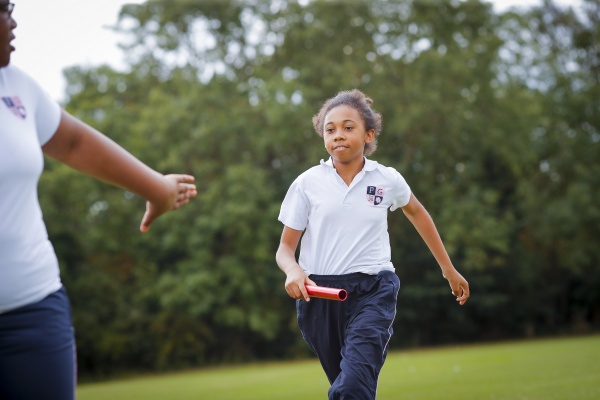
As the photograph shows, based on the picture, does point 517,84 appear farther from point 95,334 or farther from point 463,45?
point 95,334

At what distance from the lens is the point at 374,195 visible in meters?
5.84

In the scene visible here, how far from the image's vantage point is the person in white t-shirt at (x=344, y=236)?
5672 mm

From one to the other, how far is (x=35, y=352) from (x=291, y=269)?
8.17 ft

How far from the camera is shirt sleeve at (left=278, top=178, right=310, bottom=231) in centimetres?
578

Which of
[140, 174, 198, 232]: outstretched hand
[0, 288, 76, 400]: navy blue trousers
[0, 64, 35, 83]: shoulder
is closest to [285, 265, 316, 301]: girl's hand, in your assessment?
[140, 174, 198, 232]: outstretched hand

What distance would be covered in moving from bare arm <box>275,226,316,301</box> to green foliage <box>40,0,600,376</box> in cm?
2477

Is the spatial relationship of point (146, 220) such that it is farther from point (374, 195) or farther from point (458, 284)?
point (458, 284)

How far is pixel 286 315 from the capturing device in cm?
3309

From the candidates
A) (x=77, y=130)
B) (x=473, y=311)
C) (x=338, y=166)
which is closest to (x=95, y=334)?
(x=473, y=311)

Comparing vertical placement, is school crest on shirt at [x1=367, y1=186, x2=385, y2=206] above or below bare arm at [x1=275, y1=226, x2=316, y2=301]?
above

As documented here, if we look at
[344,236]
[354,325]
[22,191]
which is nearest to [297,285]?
[354,325]

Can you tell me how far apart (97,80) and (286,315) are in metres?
13.3

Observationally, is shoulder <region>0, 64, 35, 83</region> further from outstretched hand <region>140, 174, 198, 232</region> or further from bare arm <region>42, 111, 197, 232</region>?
outstretched hand <region>140, 174, 198, 232</region>

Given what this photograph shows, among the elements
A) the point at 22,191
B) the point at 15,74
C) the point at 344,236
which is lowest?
the point at 344,236
